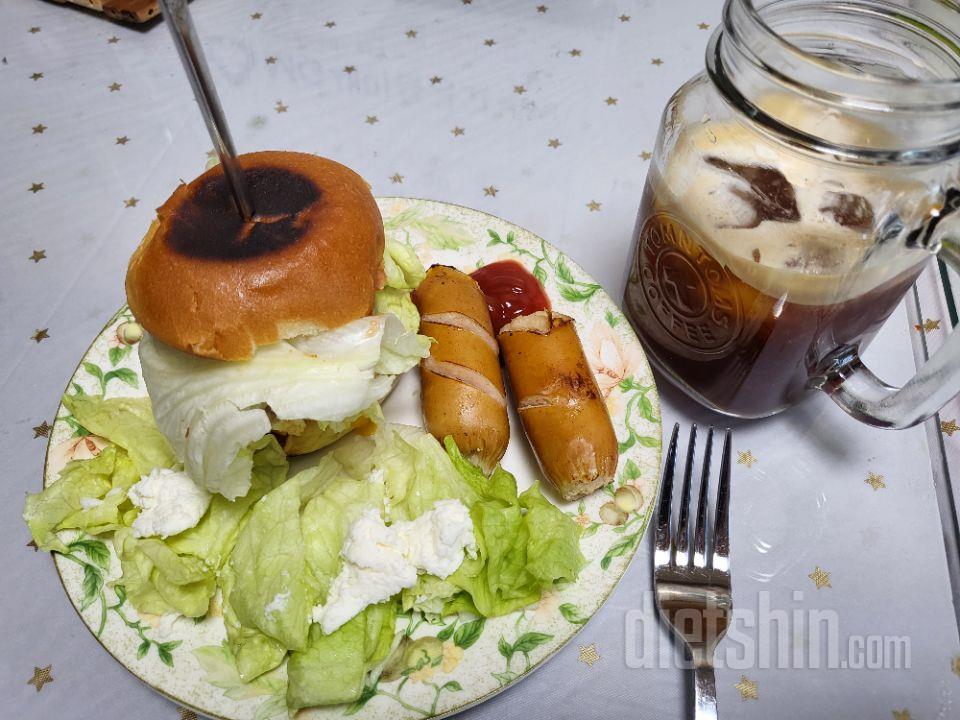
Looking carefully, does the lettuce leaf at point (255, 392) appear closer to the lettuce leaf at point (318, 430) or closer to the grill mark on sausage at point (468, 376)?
the lettuce leaf at point (318, 430)

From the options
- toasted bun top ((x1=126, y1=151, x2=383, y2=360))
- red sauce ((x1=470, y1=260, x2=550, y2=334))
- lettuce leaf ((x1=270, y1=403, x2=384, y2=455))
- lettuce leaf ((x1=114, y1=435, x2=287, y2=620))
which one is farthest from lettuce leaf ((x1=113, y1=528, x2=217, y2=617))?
red sauce ((x1=470, y1=260, x2=550, y2=334))

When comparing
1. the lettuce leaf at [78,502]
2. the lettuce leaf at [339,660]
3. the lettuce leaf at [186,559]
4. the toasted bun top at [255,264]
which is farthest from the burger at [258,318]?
the lettuce leaf at [339,660]

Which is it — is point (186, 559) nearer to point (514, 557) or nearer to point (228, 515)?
point (228, 515)

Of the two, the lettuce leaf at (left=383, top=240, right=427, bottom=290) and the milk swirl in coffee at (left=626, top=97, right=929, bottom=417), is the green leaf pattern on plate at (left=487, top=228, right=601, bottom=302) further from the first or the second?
the lettuce leaf at (left=383, top=240, right=427, bottom=290)

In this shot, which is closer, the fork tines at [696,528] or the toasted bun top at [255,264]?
the toasted bun top at [255,264]

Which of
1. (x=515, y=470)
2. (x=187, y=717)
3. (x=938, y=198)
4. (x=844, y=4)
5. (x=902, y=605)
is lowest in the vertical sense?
(x=902, y=605)

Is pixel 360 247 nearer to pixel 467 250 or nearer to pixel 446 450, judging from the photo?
pixel 446 450

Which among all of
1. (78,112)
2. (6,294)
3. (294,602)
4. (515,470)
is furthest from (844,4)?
(78,112)
